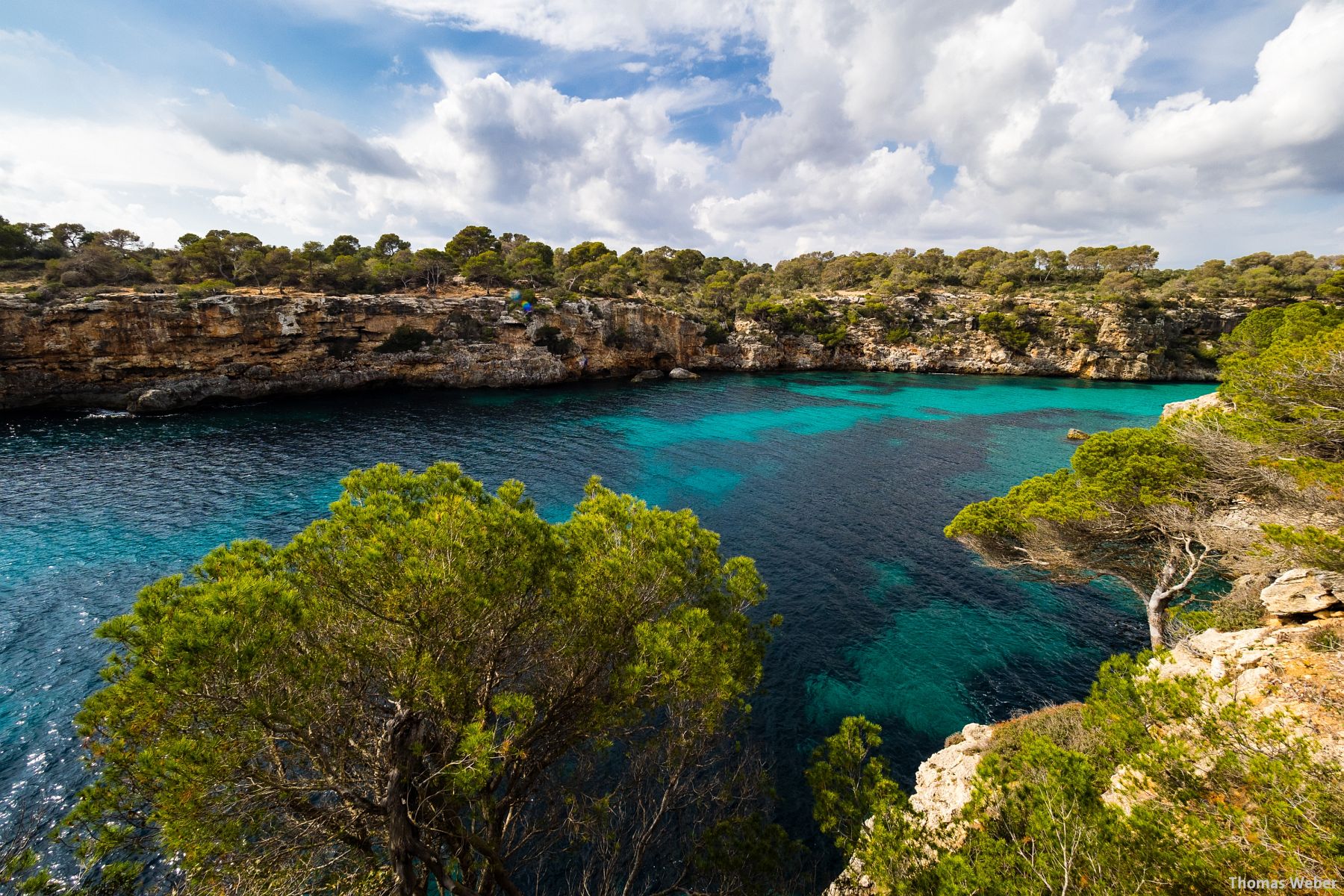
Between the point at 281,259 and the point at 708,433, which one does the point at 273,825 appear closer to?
the point at 708,433

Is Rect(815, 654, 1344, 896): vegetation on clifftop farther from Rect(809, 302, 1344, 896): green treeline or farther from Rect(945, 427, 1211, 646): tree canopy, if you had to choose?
Rect(945, 427, 1211, 646): tree canopy

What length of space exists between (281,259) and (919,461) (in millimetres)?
65540

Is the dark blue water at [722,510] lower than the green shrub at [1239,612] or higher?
lower

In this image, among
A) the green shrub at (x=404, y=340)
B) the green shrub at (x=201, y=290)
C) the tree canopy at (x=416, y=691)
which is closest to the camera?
the tree canopy at (x=416, y=691)

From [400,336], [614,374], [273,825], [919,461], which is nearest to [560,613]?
[273,825]

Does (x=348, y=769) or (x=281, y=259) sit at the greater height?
(x=281, y=259)

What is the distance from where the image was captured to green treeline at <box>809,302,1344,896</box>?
482 centimetres

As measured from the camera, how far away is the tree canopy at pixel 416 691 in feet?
17.1

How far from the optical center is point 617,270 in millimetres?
70500

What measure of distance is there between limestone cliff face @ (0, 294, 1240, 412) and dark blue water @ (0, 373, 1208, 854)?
3.63 m

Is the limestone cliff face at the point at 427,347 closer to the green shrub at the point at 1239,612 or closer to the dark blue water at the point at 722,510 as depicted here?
the dark blue water at the point at 722,510

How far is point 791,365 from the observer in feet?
236

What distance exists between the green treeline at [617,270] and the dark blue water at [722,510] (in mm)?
18376

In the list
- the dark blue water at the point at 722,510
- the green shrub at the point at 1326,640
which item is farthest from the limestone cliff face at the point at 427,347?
the green shrub at the point at 1326,640
